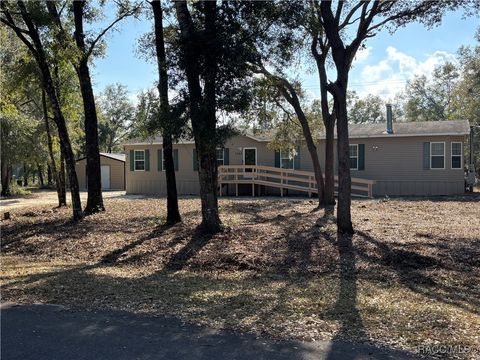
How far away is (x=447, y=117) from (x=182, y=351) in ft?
150

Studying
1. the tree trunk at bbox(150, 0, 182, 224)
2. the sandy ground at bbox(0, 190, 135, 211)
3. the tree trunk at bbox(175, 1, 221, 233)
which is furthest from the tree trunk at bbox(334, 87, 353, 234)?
the sandy ground at bbox(0, 190, 135, 211)

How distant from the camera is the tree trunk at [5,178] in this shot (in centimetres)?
3016

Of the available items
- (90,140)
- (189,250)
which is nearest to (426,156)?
(90,140)

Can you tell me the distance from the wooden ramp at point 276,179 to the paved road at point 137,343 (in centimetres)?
1805

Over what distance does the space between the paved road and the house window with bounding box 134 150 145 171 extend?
23232mm

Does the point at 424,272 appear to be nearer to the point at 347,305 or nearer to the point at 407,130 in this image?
the point at 347,305

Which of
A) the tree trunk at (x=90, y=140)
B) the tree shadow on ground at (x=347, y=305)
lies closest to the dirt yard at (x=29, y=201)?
the tree trunk at (x=90, y=140)

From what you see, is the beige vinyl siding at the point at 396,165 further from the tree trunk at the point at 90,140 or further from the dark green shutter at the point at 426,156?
the tree trunk at the point at 90,140

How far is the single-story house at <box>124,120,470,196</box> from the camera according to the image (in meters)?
22.5

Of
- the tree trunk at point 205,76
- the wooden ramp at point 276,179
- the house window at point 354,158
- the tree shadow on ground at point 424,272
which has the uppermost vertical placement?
the tree trunk at point 205,76

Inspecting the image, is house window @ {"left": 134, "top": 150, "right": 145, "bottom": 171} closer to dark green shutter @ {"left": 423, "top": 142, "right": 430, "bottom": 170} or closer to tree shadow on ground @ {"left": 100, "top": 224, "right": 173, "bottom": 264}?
dark green shutter @ {"left": 423, "top": 142, "right": 430, "bottom": 170}

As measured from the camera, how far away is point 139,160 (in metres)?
28.0

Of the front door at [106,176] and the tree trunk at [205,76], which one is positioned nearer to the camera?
the tree trunk at [205,76]

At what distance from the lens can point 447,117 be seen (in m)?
44.6
